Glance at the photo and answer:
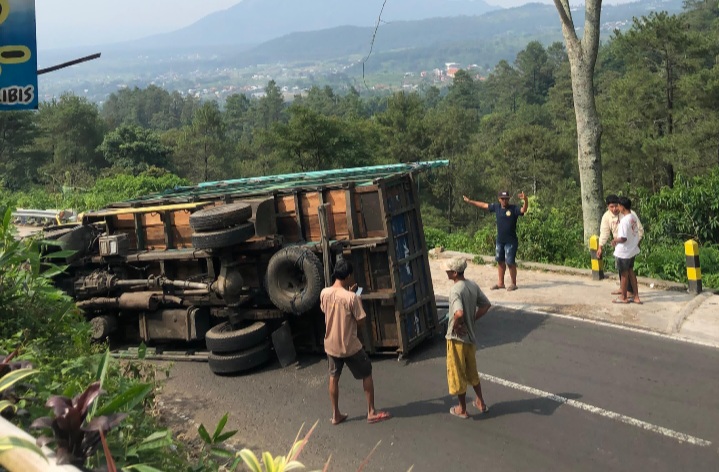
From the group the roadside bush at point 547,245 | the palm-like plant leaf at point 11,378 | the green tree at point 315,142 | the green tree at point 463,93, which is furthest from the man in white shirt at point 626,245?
the green tree at point 463,93

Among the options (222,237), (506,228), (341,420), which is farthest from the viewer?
(506,228)

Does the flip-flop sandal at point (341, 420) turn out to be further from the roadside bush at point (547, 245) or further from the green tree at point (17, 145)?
the green tree at point (17, 145)

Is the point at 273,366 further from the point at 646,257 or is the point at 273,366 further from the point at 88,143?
the point at 88,143

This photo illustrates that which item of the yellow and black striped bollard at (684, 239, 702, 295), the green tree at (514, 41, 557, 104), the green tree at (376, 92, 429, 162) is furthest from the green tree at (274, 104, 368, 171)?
the green tree at (514, 41, 557, 104)

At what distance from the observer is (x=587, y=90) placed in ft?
45.0

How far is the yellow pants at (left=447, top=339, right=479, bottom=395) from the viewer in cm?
651

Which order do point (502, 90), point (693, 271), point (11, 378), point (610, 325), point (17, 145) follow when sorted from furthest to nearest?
point (502, 90) < point (17, 145) < point (693, 271) < point (610, 325) < point (11, 378)

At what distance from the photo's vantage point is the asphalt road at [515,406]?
230 inches

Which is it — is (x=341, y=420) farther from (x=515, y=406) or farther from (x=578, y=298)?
(x=578, y=298)

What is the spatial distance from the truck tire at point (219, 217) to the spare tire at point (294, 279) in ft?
2.07

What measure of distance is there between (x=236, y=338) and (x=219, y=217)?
146cm

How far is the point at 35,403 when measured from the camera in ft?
12.0

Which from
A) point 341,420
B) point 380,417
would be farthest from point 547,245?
point 341,420

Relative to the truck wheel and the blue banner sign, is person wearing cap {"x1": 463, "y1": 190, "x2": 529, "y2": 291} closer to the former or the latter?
the truck wheel
